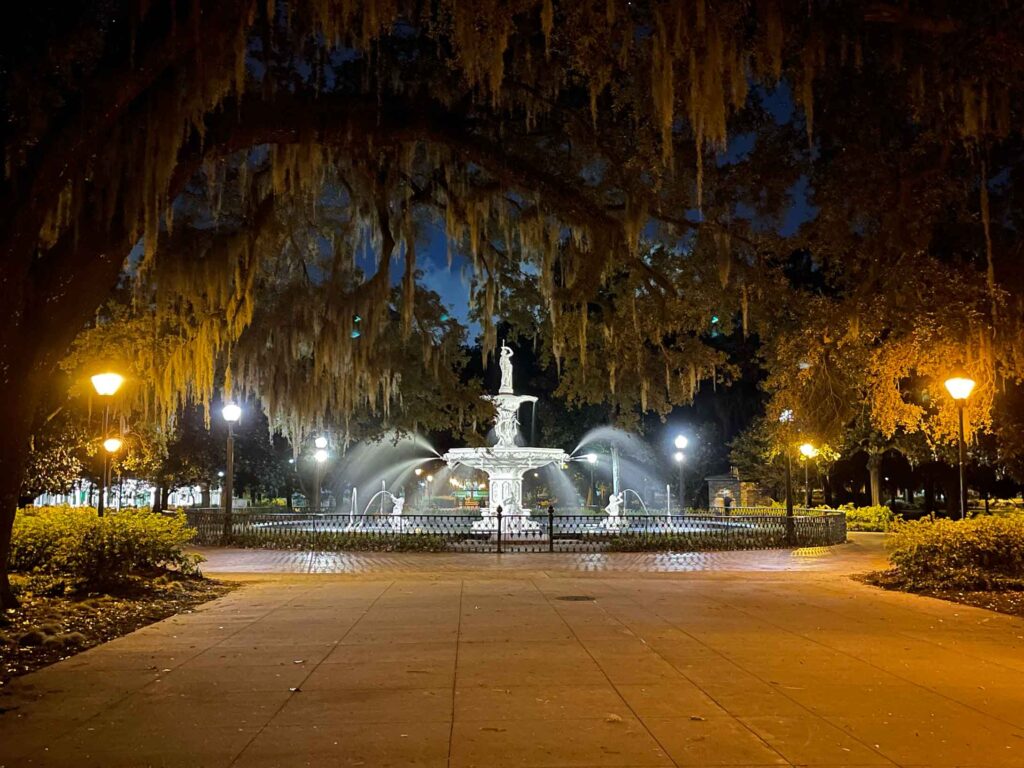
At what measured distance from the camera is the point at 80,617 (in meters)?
9.73

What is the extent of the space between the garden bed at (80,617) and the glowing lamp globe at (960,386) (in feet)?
39.3

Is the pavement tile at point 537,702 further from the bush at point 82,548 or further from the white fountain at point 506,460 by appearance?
the white fountain at point 506,460

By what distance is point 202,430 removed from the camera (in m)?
35.9

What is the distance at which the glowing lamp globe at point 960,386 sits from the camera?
42.9 ft

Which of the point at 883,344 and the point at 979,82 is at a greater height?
the point at 979,82

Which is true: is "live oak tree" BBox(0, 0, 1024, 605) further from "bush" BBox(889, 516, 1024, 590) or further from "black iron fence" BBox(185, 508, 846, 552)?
"black iron fence" BBox(185, 508, 846, 552)

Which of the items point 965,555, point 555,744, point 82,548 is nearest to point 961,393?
point 965,555

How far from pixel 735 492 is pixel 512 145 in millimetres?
37859

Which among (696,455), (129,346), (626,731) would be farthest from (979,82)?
(696,455)

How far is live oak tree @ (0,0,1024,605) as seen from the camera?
8.88m

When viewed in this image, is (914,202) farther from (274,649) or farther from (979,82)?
(274,649)

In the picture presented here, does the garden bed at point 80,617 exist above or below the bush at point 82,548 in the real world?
below

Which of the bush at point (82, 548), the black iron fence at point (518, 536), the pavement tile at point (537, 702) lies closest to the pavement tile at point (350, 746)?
the pavement tile at point (537, 702)

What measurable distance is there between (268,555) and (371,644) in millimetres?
13512
